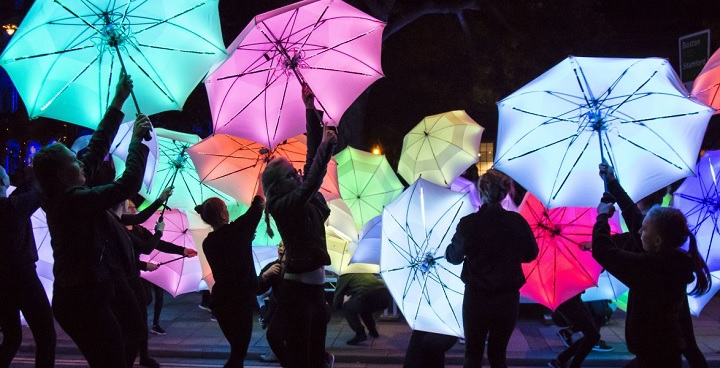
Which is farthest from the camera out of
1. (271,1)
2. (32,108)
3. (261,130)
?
(271,1)

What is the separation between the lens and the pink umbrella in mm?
7098

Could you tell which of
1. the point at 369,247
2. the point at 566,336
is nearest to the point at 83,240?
the point at 369,247

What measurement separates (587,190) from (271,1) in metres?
9.25

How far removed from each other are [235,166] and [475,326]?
11.3 ft

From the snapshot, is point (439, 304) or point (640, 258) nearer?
point (640, 258)

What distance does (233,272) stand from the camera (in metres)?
5.09

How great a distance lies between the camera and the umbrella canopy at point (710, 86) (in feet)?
17.6

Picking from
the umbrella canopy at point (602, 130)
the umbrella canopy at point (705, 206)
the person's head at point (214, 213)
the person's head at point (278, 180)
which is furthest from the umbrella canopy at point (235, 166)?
the umbrella canopy at point (705, 206)

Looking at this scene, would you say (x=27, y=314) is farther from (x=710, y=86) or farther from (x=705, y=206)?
(x=710, y=86)

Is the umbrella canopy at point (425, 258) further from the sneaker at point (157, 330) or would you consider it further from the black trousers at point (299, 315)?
the sneaker at point (157, 330)

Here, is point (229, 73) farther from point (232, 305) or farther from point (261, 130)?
point (232, 305)

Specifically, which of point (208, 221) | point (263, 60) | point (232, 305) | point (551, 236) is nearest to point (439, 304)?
point (551, 236)

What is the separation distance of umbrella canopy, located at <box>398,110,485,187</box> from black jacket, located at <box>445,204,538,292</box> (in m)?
4.44

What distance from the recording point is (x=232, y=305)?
5.00 metres
